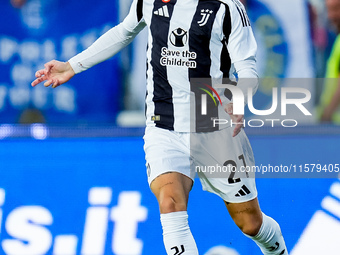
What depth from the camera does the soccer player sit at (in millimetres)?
4492

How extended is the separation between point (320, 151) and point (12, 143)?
7.21 ft

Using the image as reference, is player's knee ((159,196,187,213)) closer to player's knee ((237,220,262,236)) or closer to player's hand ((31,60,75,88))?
player's knee ((237,220,262,236))

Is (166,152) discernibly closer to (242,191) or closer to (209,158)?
(209,158)

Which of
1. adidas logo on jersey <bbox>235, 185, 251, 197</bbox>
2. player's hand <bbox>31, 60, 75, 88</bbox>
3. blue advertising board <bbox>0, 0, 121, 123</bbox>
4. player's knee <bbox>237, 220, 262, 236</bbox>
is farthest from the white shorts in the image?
blue advertising board <bbox>0, 0, 121, 123</bbox>

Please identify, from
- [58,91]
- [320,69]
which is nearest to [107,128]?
[58,91]

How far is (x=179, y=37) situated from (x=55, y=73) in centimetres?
83

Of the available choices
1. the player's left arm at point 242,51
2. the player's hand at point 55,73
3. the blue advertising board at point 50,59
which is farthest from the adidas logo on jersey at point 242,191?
the blue advertising board at point 50,59

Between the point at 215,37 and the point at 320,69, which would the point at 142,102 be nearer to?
the point at 320,69

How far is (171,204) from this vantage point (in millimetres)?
4309

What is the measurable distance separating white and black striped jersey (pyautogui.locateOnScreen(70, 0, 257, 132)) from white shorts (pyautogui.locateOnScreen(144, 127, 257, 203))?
7 centimetres

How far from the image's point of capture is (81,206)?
5.35 m

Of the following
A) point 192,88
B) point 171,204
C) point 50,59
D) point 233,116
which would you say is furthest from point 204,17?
point 50,59

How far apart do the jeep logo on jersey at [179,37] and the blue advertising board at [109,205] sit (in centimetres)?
116

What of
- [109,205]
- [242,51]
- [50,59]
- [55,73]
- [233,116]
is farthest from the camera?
[50,59]
